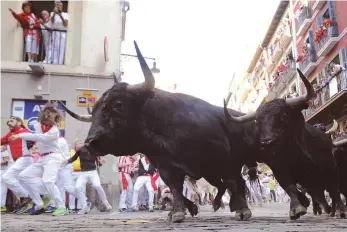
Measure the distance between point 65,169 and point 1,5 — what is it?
22.8 feet

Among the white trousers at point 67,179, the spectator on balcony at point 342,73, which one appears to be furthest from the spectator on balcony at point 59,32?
the spectator on balcony at point 342,73

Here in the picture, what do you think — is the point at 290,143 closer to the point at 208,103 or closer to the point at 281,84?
the point at 208,103

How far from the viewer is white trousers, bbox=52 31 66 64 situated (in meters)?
14.7

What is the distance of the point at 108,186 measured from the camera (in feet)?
42.6

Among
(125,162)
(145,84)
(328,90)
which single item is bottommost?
(125,162)

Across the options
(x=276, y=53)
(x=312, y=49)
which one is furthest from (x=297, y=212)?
(x=276, y=53)

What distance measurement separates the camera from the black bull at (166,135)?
5457 mm

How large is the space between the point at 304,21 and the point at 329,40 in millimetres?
5327

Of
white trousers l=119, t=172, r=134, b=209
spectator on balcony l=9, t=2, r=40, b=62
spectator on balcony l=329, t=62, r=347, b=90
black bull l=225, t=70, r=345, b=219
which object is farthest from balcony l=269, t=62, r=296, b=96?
black bull l=225, t=70, r=345, b=219

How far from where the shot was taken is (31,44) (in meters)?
14.4

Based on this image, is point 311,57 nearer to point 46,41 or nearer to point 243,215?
point 46,41

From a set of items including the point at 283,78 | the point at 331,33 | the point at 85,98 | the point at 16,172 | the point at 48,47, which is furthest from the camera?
the point at 283,78

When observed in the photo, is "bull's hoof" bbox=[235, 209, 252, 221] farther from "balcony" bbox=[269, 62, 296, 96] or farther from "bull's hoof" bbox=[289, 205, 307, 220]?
"balcony" bbox=[269, 62, 296, 96]

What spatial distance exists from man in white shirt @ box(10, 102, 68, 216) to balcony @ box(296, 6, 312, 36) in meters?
24.4
